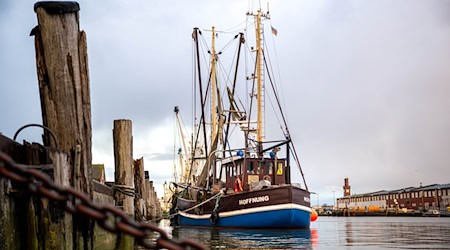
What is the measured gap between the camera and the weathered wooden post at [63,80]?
756cm

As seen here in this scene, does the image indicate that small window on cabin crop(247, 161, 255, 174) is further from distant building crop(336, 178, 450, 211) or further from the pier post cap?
distant building crop(336, 178, 450, 211)

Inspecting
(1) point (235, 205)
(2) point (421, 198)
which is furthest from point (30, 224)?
(2) point (421, 198)

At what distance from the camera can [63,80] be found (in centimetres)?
761

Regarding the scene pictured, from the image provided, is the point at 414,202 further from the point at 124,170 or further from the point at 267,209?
the point at 124,170

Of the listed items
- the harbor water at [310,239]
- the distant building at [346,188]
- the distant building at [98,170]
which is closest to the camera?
the harbor water at [310,239]

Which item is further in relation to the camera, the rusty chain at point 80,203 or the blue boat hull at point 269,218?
the blue boat hull at point 269,218

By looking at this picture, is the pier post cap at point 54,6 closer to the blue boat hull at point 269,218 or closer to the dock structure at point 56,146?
the dock structure at point 56,146

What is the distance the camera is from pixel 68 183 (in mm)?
7250

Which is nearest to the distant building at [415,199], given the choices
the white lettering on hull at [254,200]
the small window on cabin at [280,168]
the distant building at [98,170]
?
the distant building at [98,170]

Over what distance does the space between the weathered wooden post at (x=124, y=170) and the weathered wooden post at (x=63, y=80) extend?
499 cm

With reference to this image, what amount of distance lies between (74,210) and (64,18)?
582cm

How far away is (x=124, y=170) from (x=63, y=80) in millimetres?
5847

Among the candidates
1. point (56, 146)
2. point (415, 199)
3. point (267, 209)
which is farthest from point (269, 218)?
point (415, 199)

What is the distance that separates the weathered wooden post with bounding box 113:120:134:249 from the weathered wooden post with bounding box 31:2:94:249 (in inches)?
196
